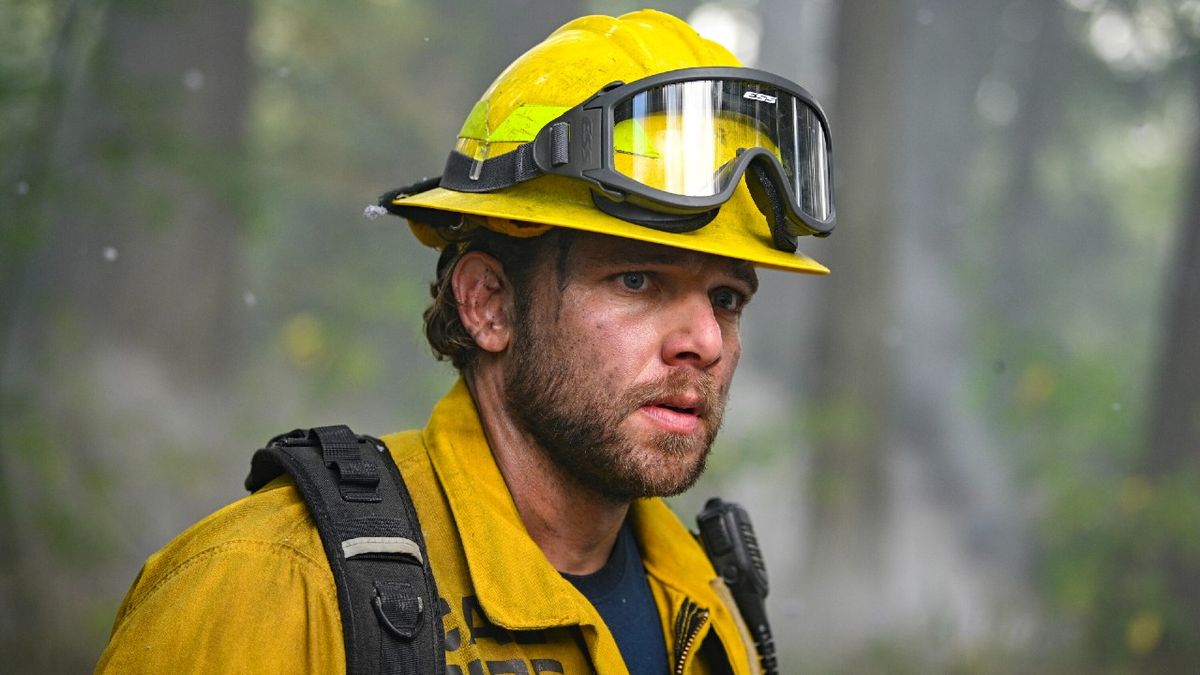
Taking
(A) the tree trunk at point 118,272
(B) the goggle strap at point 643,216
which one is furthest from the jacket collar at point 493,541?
(A) the tree trunk at point 118,272

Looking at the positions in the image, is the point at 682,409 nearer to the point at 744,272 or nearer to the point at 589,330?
the point at 589,330

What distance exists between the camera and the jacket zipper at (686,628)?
100 inches

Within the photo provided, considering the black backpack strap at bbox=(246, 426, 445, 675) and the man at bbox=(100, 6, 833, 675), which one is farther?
the man at bbox=(100, 6, 833, 675)

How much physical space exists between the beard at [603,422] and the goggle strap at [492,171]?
12.5 inches

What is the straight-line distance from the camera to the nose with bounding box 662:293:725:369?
236 cm

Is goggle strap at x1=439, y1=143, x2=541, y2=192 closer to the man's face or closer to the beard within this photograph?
the man's face

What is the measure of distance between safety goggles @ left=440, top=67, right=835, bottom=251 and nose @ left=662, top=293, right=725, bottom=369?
190 mm

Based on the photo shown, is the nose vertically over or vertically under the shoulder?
over

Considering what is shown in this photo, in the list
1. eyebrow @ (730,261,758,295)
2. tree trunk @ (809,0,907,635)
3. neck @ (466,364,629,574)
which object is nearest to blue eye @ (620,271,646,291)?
eyebrow @ (730,261,758,295)

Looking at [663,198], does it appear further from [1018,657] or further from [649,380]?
[1018,657]

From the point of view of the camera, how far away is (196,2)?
740cm

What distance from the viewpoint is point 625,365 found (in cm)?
235

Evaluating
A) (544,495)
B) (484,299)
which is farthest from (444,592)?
(484,299)

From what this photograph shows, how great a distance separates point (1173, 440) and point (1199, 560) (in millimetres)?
858
